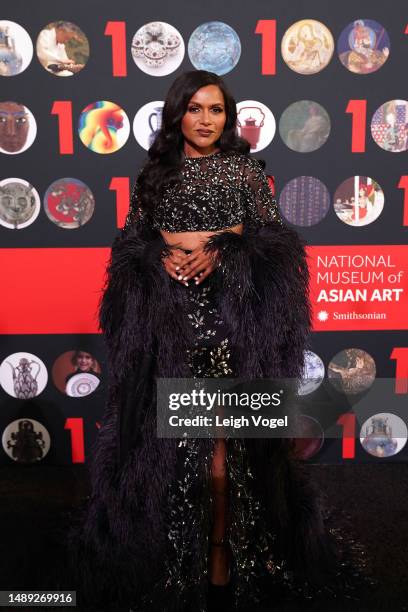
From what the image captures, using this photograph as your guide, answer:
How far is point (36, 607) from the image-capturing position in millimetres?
1938

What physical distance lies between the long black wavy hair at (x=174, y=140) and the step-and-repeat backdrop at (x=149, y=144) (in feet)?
2.21

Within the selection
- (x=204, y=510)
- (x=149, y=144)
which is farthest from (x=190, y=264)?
(x=149, y=144)

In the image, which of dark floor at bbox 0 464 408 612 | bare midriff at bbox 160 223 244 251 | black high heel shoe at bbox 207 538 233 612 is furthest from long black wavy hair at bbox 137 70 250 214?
dark floor at bbox 0 464 408 612

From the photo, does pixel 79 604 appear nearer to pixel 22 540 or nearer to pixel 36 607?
pixel 36 607

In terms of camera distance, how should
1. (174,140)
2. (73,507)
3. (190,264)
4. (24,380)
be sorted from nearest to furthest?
(190,264) → (174,140) → (73,507) → (24,380)

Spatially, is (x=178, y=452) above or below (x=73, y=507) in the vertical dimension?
above

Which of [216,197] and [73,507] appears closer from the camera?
[216,197]

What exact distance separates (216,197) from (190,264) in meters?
0.24

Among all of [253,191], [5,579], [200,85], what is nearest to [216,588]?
[5,579]

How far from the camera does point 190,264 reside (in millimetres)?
1763

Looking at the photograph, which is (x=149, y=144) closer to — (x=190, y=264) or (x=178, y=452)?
(x=190, y=264)

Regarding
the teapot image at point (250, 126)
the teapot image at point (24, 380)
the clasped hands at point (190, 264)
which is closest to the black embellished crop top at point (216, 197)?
the clasped hands at point (190, 264)

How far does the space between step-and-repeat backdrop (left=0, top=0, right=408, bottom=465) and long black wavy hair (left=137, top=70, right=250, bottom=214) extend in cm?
67

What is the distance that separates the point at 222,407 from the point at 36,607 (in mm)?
917
